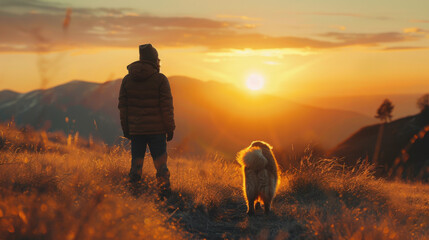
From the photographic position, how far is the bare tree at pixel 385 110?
81000 millimetres

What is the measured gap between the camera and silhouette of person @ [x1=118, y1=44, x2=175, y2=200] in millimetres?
6324

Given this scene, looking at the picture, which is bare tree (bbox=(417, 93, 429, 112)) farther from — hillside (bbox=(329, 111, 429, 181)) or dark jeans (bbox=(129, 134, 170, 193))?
dark jeans (bbox=(129, 134, 170, 193))

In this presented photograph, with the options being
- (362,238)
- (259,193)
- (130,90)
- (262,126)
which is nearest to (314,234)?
(362,238)

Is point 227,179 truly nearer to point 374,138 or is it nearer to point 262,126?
point 374,138

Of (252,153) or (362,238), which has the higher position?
(252,153)

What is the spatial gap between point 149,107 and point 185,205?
1823mm

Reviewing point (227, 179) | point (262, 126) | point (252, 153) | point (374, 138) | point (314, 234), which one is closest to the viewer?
point (314, 234)

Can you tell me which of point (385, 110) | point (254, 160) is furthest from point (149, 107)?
point (385, 110)

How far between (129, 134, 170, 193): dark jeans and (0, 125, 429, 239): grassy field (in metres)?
0.23

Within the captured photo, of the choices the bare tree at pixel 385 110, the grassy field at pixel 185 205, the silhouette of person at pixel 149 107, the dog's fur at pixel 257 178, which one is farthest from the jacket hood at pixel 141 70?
the bare tree at pixel 385 110

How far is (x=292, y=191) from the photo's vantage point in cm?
772

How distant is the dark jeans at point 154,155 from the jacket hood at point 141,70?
3.50 feet

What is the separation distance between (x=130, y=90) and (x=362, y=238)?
14.1ft


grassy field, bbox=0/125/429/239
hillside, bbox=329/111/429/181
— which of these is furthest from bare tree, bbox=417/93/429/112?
grassy field, bbox=0/125/429/239
